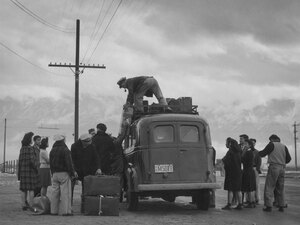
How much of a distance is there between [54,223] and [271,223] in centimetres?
461

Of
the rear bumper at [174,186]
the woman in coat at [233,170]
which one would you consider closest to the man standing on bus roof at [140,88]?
the woman in coat at [233,170]

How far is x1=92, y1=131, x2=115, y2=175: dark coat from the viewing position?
13.9 metres

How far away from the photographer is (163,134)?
46.1 feet

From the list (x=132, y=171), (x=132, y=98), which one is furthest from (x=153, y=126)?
(x=132, y=98)

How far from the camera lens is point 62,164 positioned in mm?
12445

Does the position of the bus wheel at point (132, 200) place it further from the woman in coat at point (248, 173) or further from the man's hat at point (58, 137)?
the woman in coat at point (248, 173)

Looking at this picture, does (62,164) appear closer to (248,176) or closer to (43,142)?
(43,142)

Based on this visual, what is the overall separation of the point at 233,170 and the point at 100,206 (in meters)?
4.17

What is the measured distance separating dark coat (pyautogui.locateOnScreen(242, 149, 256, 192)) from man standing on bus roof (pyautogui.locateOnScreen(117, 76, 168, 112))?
9.17 feet

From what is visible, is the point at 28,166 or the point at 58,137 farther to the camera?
the point at 28,166

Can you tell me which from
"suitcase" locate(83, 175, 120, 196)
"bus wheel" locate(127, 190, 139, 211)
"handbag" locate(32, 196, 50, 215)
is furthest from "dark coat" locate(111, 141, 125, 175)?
"handbag" locate(32, 196, 50, 215)

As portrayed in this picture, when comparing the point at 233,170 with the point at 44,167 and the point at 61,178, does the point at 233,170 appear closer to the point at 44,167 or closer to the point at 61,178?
the point at 61,178

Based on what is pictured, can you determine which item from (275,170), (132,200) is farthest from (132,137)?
(275,170)

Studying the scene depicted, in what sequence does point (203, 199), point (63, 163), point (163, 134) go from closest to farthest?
1. point (63, 163)
2. point (163, 134)
3. point (203, 199)
